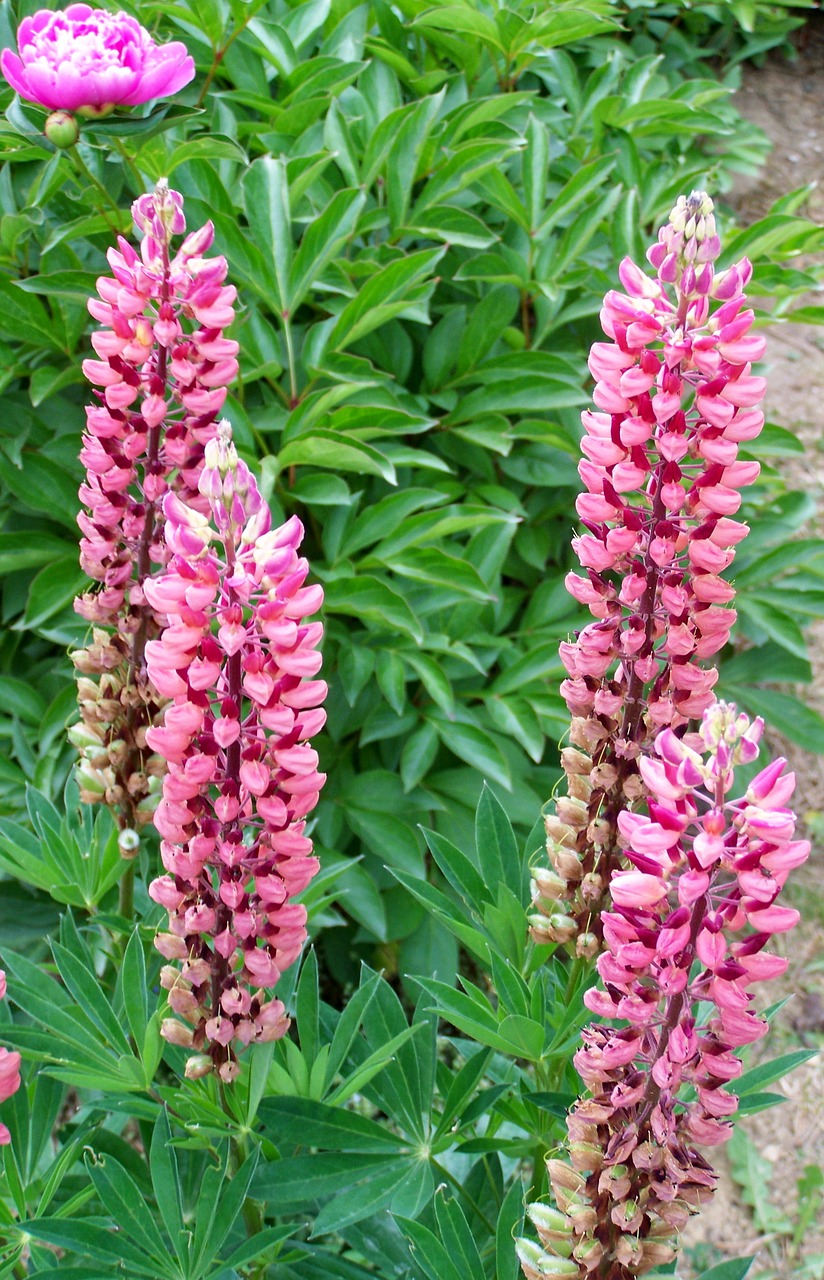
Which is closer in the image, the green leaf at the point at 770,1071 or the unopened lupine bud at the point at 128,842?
the green leaf at the point at 770,1071

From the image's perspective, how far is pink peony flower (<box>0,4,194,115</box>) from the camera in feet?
5.24

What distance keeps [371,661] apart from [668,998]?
1.33 meters

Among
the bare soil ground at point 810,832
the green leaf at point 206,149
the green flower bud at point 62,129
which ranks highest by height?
the green flower bud at point 62,129

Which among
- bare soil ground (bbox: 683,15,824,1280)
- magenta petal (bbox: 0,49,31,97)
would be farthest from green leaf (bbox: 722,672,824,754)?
magenta petal (bbox: 0,49,31,97)

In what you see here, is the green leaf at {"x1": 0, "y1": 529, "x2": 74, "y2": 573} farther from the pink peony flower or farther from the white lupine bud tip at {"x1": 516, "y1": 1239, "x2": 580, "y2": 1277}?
the white lupine bud tip at {"x1": 516, "y1": 1239, "x2": 580, "y2": 1277}

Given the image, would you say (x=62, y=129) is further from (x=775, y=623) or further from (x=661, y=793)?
(x=775, y=623)

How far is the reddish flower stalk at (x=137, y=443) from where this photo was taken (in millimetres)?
1326

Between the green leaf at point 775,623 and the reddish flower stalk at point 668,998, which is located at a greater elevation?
the reddish flower stalk at point 668,998

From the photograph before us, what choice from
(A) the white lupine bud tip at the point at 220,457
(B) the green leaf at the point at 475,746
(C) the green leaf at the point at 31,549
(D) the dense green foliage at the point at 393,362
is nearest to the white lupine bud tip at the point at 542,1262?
(A) the white lupine bud tip at the point at 220,457

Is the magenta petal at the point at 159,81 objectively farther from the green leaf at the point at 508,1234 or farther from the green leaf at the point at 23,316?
the green leaf at the point at 508,1234

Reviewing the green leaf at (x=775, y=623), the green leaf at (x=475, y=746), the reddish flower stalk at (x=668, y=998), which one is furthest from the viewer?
the green leaf at (x=775, y=623)

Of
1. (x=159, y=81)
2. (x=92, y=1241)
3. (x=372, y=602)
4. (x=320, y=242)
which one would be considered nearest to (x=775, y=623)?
(x=372, y=602)

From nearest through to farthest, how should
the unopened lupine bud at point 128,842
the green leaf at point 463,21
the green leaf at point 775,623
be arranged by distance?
the unopened lupine bud at point 128,842
the green leaf at point 463,21
the green leaf at point 775,623

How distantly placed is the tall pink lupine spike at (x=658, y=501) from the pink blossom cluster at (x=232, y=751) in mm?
310
